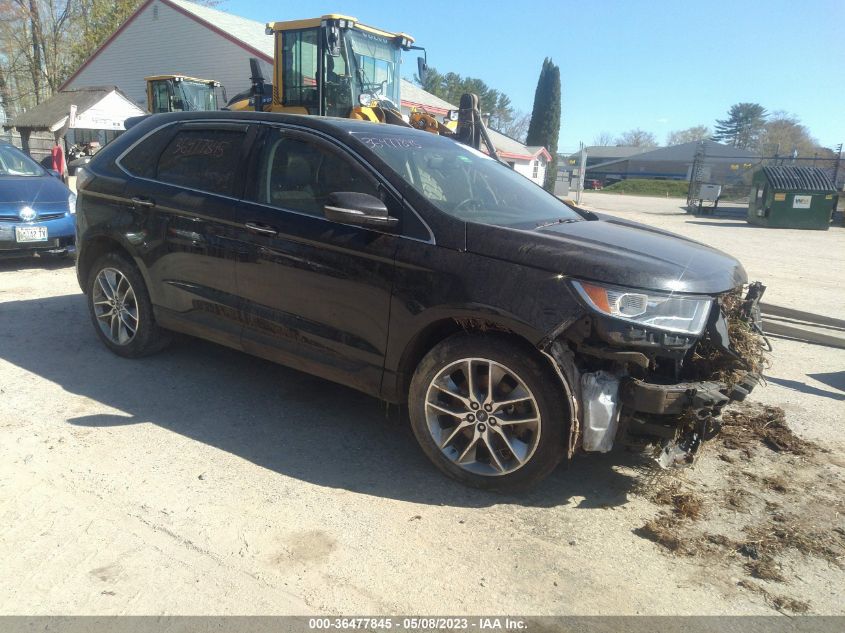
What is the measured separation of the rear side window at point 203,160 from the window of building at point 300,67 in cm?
912

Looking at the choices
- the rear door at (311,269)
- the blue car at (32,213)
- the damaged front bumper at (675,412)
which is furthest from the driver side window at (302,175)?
the blue car at (32,213)

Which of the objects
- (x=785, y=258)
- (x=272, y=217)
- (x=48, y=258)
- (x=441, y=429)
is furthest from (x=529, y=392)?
(x=785, y=258)

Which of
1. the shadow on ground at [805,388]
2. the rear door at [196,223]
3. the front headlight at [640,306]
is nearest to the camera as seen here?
the front headlight at [640,306]

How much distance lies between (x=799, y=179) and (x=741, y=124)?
10076 centimetres

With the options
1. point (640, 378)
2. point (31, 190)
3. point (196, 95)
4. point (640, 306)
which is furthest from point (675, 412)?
point (196, 95)

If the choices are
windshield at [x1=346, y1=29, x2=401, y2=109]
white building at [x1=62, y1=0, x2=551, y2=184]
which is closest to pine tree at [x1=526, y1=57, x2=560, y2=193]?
white building at [x1=62, y1=0, x2=551, y2=184]

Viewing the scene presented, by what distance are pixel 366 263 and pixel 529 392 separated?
3.78ft

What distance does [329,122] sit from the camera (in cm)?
403

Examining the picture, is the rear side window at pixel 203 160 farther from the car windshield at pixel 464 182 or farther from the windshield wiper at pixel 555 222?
the windshield wiper at pixel 555 222

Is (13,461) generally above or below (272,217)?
below

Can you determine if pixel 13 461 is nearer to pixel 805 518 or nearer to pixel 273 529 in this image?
pixel 273 529

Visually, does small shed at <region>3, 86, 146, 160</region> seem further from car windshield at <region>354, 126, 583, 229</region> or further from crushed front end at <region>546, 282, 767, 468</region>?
crushed front end at <region>546, 282, 767, 468</region>

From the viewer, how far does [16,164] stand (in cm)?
898

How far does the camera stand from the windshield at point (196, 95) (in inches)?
879
